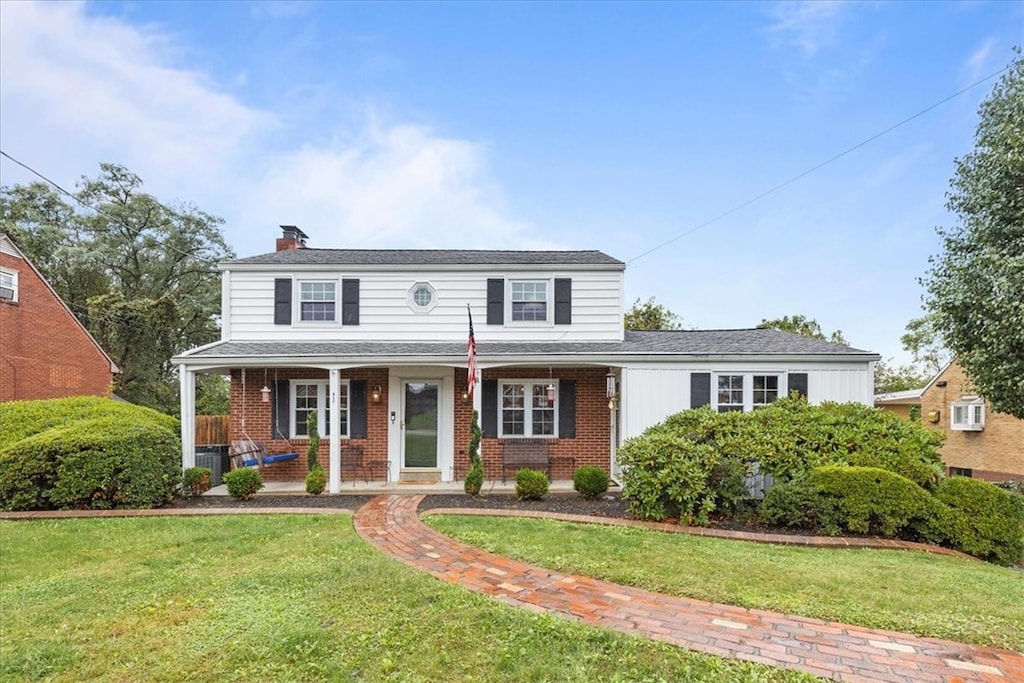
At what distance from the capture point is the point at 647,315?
2450 centimetres

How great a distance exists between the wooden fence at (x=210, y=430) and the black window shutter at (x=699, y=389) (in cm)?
1252

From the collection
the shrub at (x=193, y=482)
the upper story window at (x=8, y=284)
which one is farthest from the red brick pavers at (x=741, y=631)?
the upper story window at (x=8, y=284)

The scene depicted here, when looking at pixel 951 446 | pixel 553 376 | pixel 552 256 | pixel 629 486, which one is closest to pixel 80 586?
pixel 629 486

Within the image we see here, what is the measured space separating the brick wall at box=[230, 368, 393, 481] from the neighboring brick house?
29.4 feet

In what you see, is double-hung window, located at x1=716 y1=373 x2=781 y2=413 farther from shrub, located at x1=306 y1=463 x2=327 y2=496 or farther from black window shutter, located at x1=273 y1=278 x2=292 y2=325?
black window shutter, located at x1=273 y1=278 x2=292 y2=325

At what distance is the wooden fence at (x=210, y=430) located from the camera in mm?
14703

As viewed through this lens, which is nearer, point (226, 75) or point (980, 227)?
point (980, 227)

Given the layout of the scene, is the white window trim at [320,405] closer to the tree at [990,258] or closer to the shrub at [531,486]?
the shrub at [531,486]

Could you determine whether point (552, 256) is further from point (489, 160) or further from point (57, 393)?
point (57, 393)

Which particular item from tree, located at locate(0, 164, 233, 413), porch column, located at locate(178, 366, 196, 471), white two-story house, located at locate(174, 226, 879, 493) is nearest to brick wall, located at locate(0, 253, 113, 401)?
tree, located at locate(0, 164, 233, 413)

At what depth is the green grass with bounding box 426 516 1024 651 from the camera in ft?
13.4

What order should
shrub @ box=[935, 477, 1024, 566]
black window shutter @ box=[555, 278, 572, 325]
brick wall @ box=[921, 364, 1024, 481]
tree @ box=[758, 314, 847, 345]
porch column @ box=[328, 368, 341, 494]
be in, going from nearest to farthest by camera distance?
shrub @ box=[935, 477, 1024, 566]
porch column @ box=[328, 368, 341, 494]
black window shutter @ box=[555, 278, 572, 325]
brick wall @ box=[921, 364, 1024, 481]
tree @ box=[758, 314, 847, 345]

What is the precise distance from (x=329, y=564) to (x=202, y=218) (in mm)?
25499

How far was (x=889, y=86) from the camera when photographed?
11.3 m
